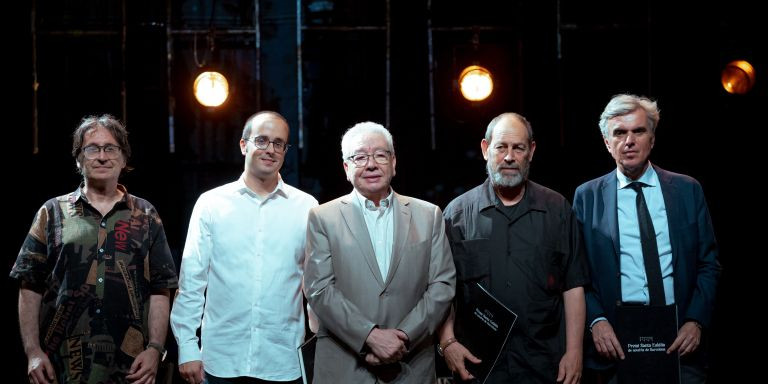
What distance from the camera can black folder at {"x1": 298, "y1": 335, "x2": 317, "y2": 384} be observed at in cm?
284

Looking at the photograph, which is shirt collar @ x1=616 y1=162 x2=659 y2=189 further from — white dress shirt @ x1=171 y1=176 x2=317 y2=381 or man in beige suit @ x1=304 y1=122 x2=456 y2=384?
white dress shirt @ x1=171 y1=176 x2=317 y2=381

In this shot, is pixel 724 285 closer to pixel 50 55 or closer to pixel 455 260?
pixel 455 260

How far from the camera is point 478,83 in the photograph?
16.5ft

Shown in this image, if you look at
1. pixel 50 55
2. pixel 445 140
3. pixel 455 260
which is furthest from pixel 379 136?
pixel 50 55

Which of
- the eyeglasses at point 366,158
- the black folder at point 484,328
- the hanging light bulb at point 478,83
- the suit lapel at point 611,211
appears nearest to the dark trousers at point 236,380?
the black folder at point 484,328

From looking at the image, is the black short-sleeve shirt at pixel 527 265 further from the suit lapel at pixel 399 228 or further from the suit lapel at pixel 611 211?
the suit lapel at pixel 399 228

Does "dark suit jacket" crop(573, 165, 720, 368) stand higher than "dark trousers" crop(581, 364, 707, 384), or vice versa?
"dark suit jacket" crop(573, 165, 720, 368)

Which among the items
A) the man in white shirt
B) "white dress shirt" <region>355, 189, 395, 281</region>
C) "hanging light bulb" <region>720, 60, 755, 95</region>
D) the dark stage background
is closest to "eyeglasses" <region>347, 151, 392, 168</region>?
"white dress shirt" <region>355, 189, 395, 281</region>

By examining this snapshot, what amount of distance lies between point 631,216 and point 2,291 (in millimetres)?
4283

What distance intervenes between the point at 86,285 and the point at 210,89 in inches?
91.0

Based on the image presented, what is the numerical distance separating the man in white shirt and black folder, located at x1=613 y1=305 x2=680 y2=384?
57.5 inches

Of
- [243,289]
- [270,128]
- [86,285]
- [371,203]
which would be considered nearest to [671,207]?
[371,203]

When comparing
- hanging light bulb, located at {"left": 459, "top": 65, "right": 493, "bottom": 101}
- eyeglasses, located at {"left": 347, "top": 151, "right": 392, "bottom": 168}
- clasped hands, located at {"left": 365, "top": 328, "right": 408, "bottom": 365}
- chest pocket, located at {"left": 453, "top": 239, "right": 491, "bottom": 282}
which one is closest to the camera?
clasped hands, located at {"left": 365, "top": 328, "right": 408, "bottom": 365}

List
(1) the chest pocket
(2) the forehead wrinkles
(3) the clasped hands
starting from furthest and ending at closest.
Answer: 1. (2) the forehead wrinkles
2. (1) the chest pocket
3. (3) the clasped hands
